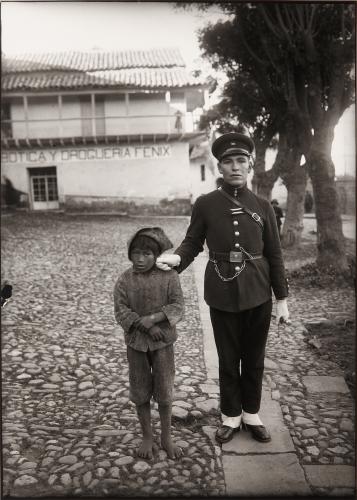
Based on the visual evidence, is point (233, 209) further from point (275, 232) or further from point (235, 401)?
point (235, 401)

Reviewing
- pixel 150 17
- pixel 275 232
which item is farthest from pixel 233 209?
pixel 150 17

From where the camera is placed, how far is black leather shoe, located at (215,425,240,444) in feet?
8.03

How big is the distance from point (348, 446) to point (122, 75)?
374 cm

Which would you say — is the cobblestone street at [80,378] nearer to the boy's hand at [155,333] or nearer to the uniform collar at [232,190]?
the uniform collar at [232,190]

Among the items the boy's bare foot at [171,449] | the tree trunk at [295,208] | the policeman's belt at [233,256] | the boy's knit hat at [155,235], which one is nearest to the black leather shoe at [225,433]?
the boy's bare foot at [171,449]

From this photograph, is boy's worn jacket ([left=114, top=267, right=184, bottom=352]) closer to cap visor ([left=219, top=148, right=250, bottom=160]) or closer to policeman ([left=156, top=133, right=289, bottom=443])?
policeman ([left=156, top=133, right=289, bottom=443])

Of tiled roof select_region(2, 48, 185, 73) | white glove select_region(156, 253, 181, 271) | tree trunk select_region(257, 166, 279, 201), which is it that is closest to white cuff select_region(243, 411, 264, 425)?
white glove select_region(156, 253, 181, 271)

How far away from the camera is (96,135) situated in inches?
194

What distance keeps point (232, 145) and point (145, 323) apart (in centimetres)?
102

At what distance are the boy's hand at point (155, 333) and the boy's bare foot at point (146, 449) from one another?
1.84 feet

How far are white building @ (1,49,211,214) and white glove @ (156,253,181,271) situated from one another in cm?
53

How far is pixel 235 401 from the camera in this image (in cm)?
256

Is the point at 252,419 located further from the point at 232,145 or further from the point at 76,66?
the point at 76,66

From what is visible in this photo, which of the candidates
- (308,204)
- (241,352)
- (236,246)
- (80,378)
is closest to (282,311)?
(241,352)
